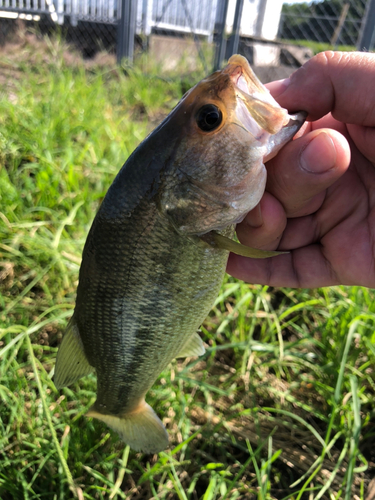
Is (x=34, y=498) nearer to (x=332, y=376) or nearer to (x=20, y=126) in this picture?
(x=332, y=376)

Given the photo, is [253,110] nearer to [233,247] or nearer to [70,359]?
[233,247]

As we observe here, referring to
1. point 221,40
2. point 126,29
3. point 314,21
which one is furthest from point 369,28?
point 126,29

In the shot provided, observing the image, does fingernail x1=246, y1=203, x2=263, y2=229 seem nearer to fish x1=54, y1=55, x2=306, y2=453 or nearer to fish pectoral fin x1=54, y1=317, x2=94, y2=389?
fish x1=54, y1=55, x2=306, y2=453

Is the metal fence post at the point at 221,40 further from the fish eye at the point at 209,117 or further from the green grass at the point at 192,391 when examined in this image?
the fish eye at the point at 209,117

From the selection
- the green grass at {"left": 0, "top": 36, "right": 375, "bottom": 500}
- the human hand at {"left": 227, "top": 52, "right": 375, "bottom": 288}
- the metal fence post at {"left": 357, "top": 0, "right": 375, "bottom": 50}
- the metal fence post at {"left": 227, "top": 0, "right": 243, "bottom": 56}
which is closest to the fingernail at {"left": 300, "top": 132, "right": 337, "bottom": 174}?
the human hand at {"left": 227, "top": 52, "right": 375, "bottom": 288}

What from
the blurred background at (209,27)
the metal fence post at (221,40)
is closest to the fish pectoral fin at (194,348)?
the blurred background at (209,27)
